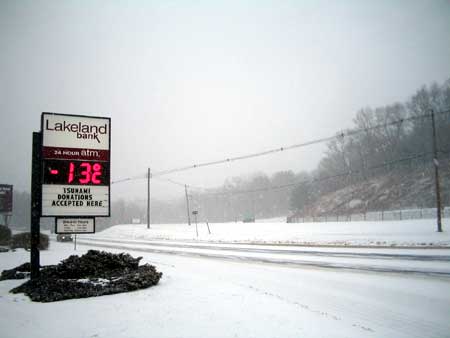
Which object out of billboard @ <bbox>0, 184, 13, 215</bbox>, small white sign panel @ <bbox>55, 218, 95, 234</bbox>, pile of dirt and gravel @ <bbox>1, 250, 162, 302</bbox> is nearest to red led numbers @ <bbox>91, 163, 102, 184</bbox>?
small white sign panel @ <bbox>55, 218, 95, 234</bbox>

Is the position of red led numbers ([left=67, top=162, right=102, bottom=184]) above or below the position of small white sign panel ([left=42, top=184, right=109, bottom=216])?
above

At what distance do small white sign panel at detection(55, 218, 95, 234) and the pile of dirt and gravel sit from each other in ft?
2.75

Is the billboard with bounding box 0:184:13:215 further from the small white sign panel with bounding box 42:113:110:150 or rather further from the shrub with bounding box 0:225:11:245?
the small white sign panel with bounding box 42:113:110:150

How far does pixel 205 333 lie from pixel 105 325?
76.3 inches

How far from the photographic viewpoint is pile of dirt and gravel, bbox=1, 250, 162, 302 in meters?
9.01

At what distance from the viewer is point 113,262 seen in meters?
11.4

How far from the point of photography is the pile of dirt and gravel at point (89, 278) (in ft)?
29.6

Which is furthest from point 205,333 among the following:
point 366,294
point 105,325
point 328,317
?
point 366,294

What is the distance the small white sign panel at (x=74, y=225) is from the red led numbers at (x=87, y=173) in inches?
54.1

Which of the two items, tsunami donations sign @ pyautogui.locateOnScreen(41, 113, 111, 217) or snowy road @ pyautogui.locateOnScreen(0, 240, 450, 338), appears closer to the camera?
snowy road @ pyautogui.locateOnScreen(0, 240, 450, 338)

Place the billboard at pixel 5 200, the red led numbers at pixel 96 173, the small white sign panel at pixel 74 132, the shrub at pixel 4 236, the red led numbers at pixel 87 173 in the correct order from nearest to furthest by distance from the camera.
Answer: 1. the small white sign panel at pixel 74 132
2. the red led numbers at pixel 87 173
3. the red led numbers at pixel 96 173
4. the shrub at pixel 4 236
5. the billboard at pixel 5 200

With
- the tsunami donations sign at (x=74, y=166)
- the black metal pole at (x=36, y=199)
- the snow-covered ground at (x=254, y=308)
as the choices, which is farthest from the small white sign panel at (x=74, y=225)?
the snow-covered ground at (x=254, y=308)

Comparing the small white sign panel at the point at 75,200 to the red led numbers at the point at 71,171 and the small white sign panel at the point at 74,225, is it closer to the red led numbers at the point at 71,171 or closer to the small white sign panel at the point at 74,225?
the red led numbers at the point at 71,171

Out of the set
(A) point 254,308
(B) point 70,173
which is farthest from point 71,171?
(A) point 254,308
